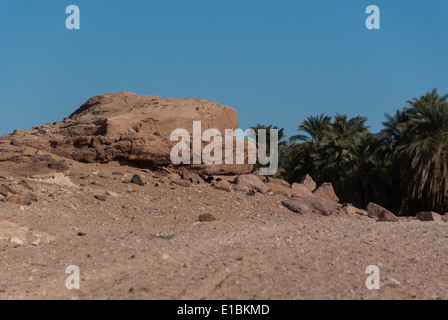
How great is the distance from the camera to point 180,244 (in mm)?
6406

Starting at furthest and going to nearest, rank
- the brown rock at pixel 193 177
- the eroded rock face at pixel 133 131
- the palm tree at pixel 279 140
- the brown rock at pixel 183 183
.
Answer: the palm tree at pixel 279 140, the eroded rock face at pixel 133 131, the brown rock at pixel 193 177, the brown rock at pixel 183 183

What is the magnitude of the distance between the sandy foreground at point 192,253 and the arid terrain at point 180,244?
0.6 inches

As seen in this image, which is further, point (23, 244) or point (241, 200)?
point (241, 200)

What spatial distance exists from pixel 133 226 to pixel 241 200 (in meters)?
3.64

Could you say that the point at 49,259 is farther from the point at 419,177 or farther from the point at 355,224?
the point at 419,177

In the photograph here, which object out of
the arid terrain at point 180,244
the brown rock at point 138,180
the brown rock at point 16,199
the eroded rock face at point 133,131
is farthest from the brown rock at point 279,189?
the brown rock at point 16,199

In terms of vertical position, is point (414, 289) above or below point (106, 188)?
below

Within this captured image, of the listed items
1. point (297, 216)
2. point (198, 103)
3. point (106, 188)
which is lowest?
point (297, 216)

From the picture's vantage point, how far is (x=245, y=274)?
4.99 metres

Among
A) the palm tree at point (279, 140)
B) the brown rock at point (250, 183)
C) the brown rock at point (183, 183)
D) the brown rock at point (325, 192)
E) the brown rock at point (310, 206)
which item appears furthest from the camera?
the palm tree at point (279, 140)

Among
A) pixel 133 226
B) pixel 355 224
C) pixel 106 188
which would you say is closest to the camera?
pixel 133 226

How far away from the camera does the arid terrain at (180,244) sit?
184 inches

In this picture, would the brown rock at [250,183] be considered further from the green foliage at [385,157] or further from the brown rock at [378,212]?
the green foliage at [385,157]
